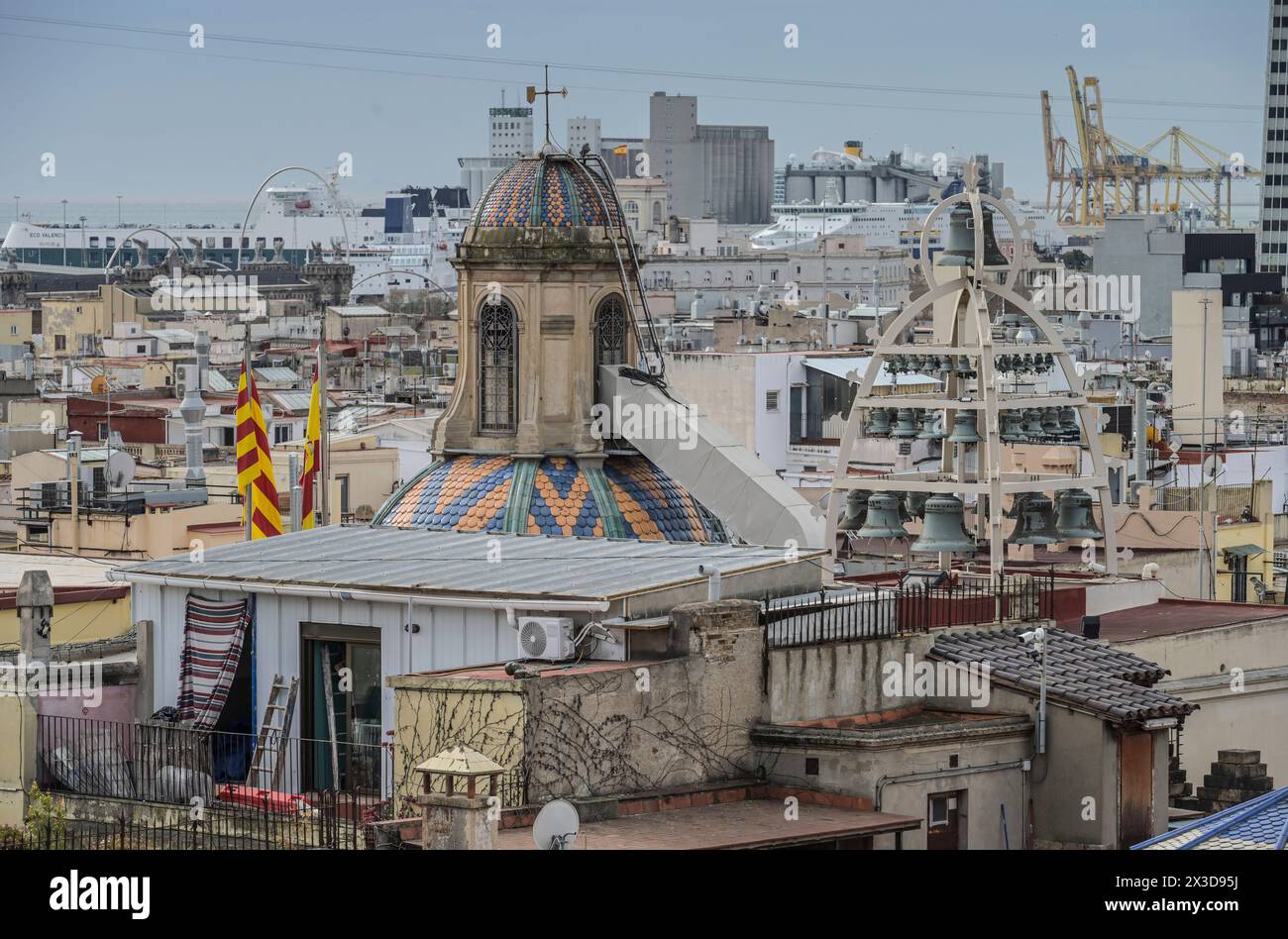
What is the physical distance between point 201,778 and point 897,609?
17.5 feet

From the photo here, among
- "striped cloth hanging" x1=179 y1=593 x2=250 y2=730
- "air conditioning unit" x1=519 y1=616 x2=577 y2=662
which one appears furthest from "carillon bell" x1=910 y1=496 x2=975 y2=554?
"air conditioning unit" x1=519 y1=616 x2=577 y2=662

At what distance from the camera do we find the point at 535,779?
20547mm

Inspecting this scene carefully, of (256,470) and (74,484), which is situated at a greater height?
(256,470)

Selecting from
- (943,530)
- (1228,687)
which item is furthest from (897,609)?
(943,530)

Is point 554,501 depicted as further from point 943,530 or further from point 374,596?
point 374,596

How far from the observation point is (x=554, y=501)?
96.8 feet

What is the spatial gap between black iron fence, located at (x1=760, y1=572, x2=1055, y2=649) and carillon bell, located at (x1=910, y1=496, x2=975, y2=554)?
204cm

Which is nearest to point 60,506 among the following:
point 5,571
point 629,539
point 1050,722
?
point 5,571

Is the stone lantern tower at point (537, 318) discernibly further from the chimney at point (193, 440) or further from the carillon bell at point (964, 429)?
→ the chimney at point (193, 440)

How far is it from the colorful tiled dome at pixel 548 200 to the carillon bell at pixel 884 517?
12.1 feet

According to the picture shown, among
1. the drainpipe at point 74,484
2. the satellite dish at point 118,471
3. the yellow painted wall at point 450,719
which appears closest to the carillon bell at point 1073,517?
the yellow painted wall at point 450,719

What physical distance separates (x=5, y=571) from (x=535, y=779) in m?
15.7

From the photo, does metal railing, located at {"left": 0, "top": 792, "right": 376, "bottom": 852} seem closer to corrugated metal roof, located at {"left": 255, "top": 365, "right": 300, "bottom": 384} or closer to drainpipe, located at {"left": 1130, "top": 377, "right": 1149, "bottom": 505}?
drainpipe, located at {"left": 1130, "top": 377, "right": 1149, "bottom": 505}
